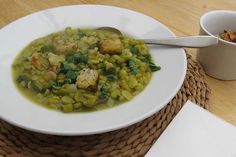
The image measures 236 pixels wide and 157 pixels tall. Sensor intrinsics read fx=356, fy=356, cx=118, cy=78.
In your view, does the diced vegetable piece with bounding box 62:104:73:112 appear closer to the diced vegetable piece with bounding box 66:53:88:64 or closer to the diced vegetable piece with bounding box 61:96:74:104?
the diced vegetable piece with bounding box 61:96:74:104

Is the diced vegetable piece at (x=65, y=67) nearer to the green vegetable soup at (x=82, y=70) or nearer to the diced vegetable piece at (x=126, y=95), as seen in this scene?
the green vegetable soup at (x=82, y=70)

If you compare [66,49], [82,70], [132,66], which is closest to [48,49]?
[66,49]

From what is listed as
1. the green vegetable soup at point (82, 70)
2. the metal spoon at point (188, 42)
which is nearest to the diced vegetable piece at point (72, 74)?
the green vegetable soup at point (82, 70)

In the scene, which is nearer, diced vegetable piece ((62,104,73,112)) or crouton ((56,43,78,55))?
diced vegetable piece ((62,104,73,112))

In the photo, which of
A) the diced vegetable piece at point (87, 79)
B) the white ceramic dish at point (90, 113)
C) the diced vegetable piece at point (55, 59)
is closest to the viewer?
the white ceramic dish at point (90, 113)

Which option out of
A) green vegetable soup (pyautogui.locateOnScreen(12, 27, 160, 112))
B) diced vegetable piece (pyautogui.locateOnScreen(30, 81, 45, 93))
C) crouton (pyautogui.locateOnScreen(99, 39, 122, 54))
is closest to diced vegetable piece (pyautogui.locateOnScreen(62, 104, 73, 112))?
green vegetable soup (pyautogui.locateOnScreen(12, 27, 160, 112))
